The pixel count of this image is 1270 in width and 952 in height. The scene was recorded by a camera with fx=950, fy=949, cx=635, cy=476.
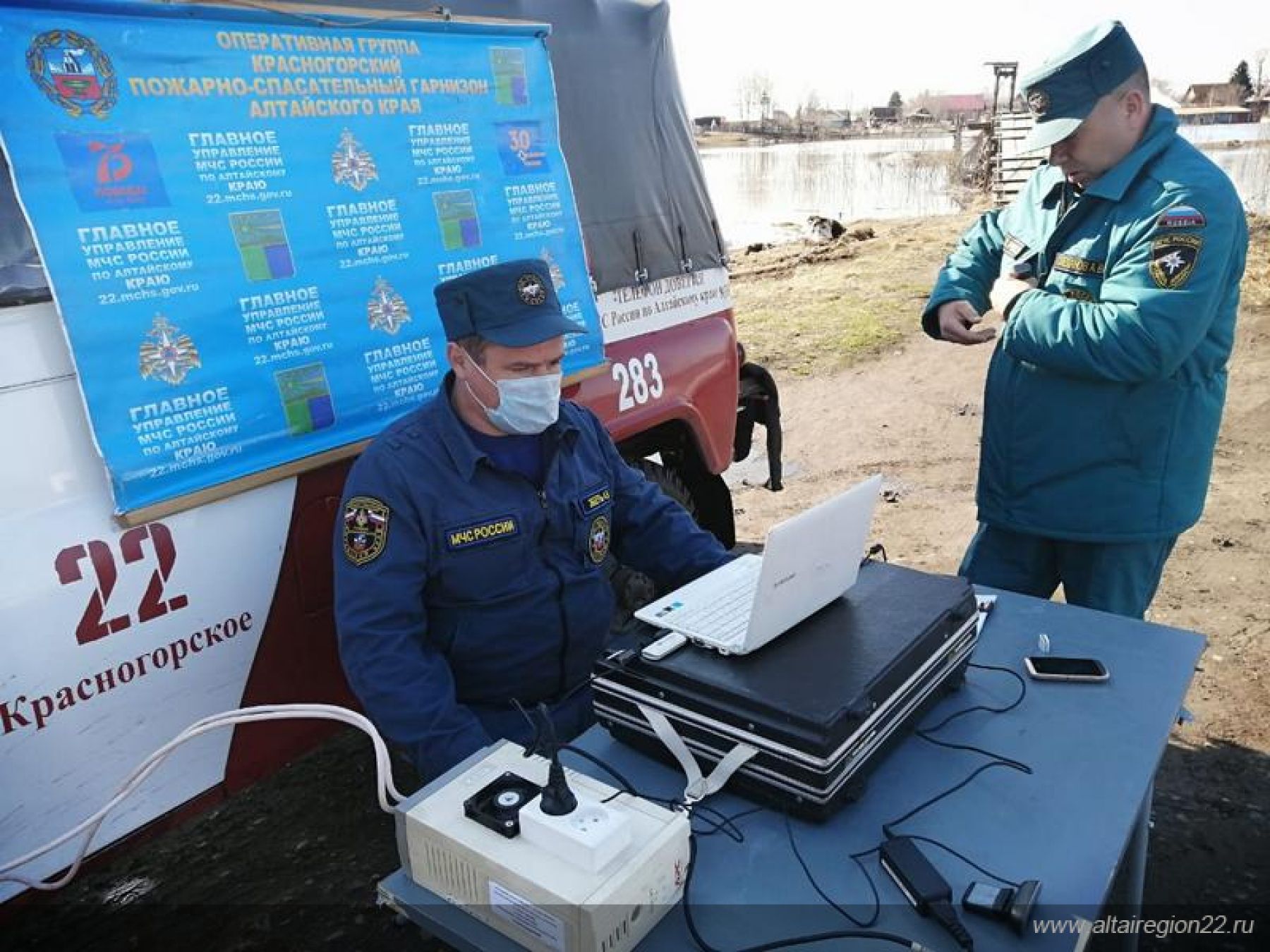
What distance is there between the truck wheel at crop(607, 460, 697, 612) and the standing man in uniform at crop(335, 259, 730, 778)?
38.4 inches

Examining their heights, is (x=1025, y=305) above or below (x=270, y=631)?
above

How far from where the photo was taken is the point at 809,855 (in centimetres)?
147

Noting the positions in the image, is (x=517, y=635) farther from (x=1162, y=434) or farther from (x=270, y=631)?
(x=1162, y=434)

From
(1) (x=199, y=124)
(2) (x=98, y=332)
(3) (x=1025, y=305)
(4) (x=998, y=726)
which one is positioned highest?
(1) (x=199, y=124)

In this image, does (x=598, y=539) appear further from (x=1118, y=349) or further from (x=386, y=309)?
(x=1118, y=349)

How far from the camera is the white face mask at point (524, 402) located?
220 centimetres

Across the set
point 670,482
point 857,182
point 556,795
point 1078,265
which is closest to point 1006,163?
point 857,182

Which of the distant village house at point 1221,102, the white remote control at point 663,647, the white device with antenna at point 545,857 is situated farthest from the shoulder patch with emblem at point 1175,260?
the distant village house at point 1221,102

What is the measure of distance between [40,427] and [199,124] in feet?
2.27

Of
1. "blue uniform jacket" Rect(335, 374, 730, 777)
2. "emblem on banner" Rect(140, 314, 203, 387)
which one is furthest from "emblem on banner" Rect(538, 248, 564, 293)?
"emblem on banner" Rect(140, 314, 203, 387)

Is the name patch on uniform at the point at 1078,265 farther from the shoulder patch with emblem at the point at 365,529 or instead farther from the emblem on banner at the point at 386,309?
the shoulder patch with emblem at the point at 365,529

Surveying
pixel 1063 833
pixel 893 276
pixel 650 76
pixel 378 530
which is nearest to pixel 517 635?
pixel 378 530

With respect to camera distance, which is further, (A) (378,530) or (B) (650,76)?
(B) (650,76)

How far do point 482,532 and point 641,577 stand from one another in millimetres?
1473
